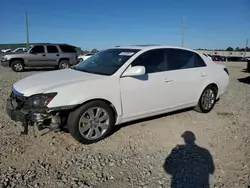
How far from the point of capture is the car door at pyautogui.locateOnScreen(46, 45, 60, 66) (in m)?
14.6

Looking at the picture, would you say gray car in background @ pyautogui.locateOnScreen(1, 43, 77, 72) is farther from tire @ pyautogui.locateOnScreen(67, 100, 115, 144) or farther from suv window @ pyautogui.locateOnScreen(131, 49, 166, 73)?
tire @ pyautogui.locateOnScreen(67, 100, 115, 144)

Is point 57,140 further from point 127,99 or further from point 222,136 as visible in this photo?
point 222,136

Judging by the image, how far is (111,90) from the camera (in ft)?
12.6

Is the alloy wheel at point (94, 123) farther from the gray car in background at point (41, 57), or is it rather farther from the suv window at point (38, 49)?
the suv window at point (38, 49)

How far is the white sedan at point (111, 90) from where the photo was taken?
11.4ft

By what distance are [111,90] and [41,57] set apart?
11930mm

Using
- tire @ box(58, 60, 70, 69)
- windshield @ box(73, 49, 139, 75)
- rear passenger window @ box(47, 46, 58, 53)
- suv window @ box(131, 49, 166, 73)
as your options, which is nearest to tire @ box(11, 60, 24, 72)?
rear passenger window @ box(47, 46, 58, 53)

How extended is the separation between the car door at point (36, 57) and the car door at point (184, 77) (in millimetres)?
11458

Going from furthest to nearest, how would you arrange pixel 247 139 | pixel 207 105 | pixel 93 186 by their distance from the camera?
pixel 207 105, pixel 247 139, pixel 93 186

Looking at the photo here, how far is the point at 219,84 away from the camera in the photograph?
5.71 metres

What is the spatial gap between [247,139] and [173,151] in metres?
1.52

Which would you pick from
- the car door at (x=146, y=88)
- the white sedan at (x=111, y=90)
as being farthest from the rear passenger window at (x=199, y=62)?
the car door at (x=146, y=88)

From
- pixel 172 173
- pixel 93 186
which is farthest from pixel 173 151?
pixel 93 186

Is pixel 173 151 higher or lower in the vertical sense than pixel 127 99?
lower
